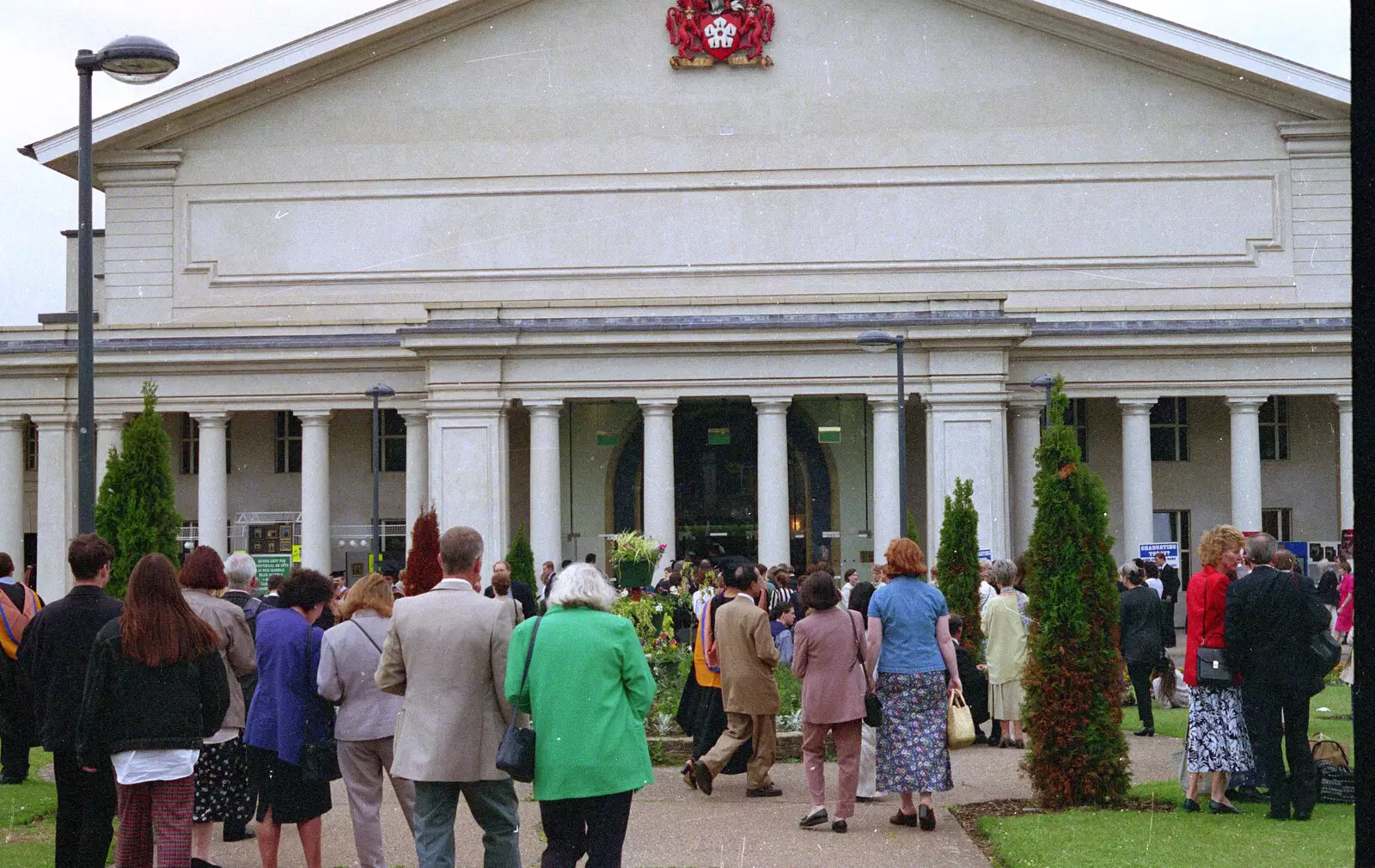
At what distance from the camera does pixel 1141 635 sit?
1648 cm

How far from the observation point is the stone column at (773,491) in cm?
3084

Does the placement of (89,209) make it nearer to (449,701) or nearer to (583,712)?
(449,701)

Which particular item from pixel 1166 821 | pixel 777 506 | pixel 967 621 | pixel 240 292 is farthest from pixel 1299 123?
pixel 1166 821

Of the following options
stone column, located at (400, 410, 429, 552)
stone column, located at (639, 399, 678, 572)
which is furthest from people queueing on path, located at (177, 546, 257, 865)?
stone column, located at (400, 410, 429, 552)

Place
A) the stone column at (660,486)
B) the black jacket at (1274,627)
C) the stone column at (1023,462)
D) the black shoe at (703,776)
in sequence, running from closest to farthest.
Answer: the black jacket at (1274,627) → the black shoe at (703,776) → the stone column at (660,486) → the stone column at (1023,462)

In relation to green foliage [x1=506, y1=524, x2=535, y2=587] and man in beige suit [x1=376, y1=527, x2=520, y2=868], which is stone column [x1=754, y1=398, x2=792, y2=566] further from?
man in beige suit [x1=376, y1=527, x2=520, y2=868]

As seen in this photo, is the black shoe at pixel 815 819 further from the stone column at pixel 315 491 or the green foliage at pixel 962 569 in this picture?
the stone column at pixel 315 491

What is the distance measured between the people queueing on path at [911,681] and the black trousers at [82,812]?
499 cm

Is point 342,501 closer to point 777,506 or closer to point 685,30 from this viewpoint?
point 777,506

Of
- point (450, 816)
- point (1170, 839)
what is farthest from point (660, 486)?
point (450, 816)

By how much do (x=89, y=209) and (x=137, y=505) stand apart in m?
2.61

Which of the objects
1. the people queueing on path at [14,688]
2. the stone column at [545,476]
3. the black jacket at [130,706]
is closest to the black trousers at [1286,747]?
the black jacket at [130,706]

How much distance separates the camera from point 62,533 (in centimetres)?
3291

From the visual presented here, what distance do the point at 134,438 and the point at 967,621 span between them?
9203 mm
